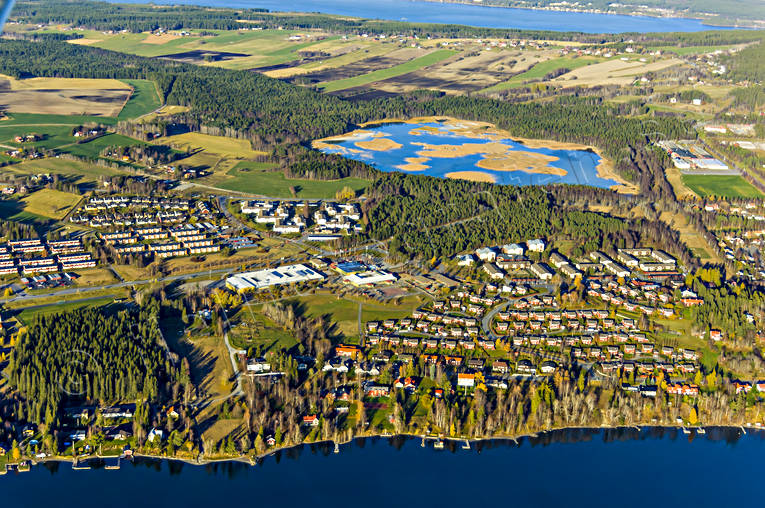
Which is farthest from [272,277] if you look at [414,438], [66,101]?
[66,101]

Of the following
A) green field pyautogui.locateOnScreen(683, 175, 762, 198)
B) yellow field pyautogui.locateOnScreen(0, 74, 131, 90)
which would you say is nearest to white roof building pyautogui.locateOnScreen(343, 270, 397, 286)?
green field pyautogui.locateOnScreen(683, 175, 762, 198)

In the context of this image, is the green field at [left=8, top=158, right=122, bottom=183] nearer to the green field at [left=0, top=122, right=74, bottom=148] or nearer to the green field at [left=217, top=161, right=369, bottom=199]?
the green field at [left=0, top=122, right=74, bottom=148]

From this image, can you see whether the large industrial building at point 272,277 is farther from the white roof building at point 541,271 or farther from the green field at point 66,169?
the green field at point 66,169

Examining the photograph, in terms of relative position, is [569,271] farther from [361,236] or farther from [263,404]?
[263,404]

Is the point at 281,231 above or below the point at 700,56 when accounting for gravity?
below

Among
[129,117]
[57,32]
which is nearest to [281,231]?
[129,117]

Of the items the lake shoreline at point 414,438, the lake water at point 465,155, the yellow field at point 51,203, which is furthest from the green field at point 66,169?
the lake shoreline at point 414,438

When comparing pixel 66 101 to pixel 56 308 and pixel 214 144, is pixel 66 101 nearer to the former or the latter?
pixel 214 144
